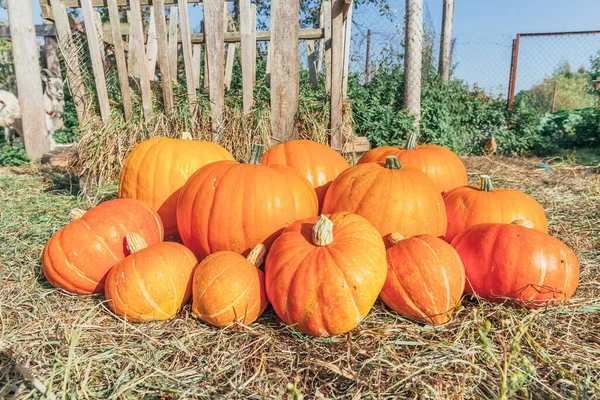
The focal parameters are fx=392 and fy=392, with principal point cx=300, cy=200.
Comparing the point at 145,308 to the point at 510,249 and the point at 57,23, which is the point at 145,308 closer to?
the point at 510,249

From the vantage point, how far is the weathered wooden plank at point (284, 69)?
3742mm

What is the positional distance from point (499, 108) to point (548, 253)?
7703mm

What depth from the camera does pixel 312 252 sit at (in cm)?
163

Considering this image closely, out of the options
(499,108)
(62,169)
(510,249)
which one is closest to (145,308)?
(510,249)

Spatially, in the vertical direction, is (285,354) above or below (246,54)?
below

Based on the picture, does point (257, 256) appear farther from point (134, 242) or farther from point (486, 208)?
point (486, 208)

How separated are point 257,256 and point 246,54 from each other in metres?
2.68

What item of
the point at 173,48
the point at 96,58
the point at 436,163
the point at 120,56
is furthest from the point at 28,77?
the point at 436,163

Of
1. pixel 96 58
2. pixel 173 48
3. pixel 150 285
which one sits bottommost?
pixel 150 285

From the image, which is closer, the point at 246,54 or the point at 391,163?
the point at 391,163

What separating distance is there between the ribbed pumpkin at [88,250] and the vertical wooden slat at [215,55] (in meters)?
2.17

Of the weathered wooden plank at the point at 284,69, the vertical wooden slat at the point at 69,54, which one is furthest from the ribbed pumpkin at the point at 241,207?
the vertical wooden slat at the point at 69,54

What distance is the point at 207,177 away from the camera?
212cm

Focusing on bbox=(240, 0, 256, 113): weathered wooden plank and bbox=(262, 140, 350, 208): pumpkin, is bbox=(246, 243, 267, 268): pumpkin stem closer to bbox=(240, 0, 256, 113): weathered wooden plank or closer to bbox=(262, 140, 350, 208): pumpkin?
bbox=(262, 140, 350, 208): pumpkin
